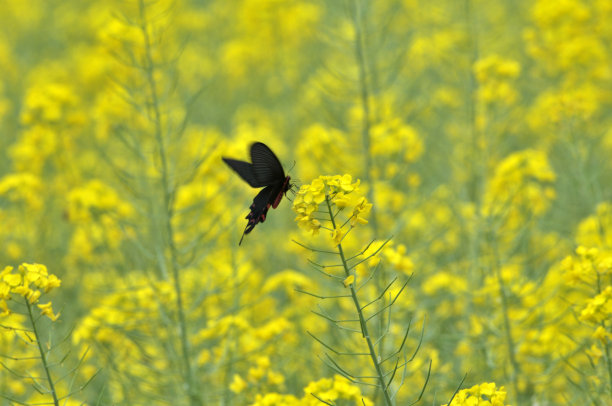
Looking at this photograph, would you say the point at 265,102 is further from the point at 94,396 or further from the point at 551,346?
the point at 551,346

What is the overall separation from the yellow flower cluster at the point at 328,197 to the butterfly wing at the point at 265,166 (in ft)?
1.00

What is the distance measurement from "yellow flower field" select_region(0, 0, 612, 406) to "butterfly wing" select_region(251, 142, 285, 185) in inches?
0.9

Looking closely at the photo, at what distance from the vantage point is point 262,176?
2.42 metres

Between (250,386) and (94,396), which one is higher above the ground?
(94,396)

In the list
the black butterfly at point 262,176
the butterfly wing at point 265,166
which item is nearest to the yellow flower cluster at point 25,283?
the black butterfly at point 262,176

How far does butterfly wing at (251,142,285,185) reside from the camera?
2309 millimetres

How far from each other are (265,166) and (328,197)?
414 mm

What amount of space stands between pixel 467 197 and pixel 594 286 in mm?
2357

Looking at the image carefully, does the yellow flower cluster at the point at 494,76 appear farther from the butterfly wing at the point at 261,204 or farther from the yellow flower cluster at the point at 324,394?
the yellow flower cluster at the point at 324,394

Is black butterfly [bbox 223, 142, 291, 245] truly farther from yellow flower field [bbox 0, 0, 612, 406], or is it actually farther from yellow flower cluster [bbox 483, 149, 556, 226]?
yellow flower cluster [bbox 483, 149, 556, 226]

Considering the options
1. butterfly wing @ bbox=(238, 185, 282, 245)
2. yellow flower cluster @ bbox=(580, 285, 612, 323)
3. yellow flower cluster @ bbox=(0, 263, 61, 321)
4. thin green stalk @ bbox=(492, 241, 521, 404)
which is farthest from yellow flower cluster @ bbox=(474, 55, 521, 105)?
yellow flower cluster @ bbox=(0, 263, 61, 321)

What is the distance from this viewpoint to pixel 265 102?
891 cm

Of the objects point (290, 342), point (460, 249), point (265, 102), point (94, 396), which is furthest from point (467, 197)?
point (265, 102)

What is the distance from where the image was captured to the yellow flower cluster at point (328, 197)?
2.00m
